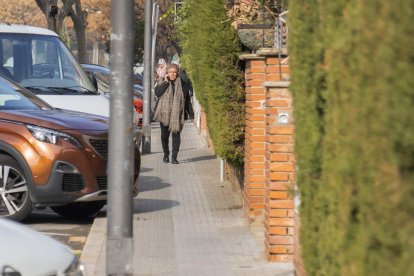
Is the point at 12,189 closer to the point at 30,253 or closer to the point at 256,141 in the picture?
the point at 256,141

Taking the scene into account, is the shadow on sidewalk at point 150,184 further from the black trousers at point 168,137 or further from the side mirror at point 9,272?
the side mirror at point 9,272

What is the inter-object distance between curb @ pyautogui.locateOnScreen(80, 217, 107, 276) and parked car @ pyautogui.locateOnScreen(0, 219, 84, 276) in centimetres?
127

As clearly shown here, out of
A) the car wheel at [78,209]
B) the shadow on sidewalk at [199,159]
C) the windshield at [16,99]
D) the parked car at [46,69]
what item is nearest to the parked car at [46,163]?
the windshield at [16,99]

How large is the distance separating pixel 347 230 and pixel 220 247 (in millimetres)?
4133

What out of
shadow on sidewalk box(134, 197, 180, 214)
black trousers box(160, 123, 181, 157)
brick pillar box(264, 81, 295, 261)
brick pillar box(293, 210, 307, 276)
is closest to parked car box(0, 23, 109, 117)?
shadow on sidewalk box(134, 197, 180, 214)

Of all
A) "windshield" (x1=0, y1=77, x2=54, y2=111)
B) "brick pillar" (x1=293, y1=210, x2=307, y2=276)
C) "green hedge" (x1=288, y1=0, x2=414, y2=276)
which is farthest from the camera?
"windshield" (x1=0, y1=77, x2=54, y2=111)

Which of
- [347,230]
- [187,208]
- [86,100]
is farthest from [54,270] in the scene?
[86,100]

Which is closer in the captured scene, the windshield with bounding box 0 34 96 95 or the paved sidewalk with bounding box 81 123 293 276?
the paved sidewalk with bounding box 81 123 293 276

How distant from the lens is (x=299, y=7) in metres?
3.21

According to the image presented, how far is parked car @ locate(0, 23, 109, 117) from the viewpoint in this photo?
374 inches

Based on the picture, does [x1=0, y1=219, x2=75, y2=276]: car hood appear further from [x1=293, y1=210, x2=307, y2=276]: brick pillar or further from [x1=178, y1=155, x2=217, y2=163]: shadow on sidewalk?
[x1=178, y1=155, x2=217, y2=163]: shadow on sidewalk

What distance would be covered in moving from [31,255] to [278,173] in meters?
2.65

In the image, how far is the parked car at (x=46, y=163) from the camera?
270 inches

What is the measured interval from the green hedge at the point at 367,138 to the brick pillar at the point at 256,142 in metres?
4.32
